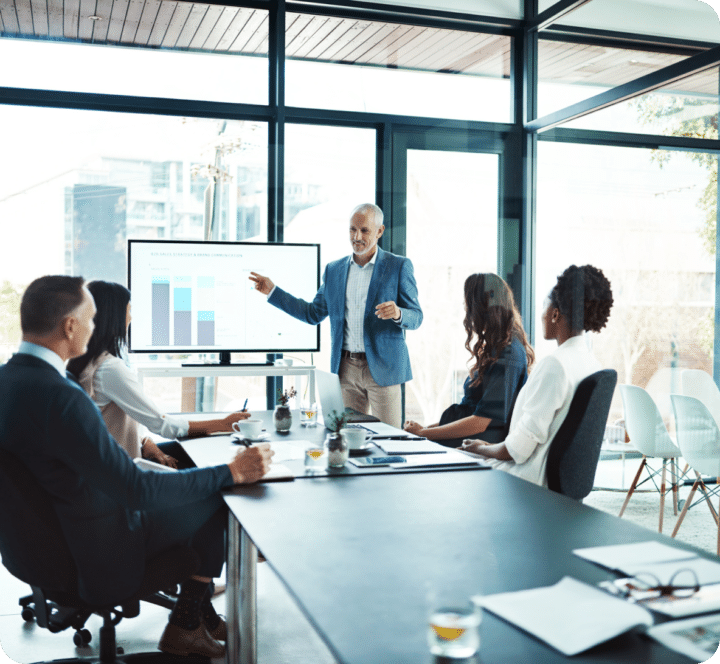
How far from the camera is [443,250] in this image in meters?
5.50

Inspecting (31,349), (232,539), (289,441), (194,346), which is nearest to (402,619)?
(232,539)

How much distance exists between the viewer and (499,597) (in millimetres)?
1257

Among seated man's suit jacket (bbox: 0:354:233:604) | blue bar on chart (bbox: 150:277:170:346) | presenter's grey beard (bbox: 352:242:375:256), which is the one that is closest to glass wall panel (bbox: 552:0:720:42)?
presenter's grey beard (bbox: 352:242:375:256)

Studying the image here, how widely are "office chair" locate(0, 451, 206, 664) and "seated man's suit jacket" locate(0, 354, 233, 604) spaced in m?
0.03

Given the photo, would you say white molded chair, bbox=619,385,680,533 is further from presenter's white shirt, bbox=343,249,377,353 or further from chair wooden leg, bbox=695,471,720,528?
presenter's white shirt, bbox=343,249,377,353

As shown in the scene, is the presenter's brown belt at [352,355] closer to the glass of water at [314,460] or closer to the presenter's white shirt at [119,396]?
the presenter's white shirt at [119,396]

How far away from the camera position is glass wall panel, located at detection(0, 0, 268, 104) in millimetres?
4664

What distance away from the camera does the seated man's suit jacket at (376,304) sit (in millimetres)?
4270

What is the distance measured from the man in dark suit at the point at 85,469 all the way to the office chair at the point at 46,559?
0.10ft

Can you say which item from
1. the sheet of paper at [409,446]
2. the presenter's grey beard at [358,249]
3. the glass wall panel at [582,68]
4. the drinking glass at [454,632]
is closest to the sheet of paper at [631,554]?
the drinking glass at [454,632]

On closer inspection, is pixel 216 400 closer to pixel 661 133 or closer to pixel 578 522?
pixel 661 133

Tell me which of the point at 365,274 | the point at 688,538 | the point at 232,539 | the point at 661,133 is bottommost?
the point at 688,538

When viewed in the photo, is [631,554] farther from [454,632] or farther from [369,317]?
[369,317]

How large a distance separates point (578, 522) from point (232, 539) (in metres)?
0.93
